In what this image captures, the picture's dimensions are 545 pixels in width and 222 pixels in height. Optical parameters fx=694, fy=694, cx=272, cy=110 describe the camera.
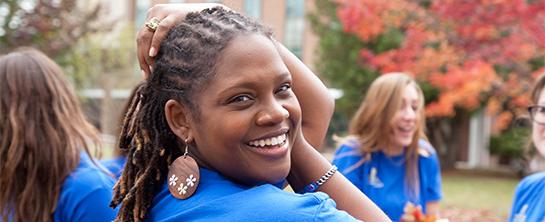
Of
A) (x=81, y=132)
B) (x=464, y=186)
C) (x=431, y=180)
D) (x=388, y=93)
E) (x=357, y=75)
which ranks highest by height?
(x=81, y=132)

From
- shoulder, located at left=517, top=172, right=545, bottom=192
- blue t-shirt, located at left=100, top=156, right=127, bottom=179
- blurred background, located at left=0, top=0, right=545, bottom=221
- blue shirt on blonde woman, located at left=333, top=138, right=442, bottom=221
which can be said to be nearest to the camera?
shoulder, located at left=517, top=172, right=545, bottom=192

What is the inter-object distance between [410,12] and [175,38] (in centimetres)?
894

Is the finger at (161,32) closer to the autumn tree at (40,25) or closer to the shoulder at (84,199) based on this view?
the shoulder at (84,199)

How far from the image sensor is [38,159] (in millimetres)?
2725

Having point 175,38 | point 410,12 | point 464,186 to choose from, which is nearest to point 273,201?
point 175,38

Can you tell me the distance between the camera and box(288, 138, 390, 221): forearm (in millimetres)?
1748

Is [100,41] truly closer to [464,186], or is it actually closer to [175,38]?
[464,186]

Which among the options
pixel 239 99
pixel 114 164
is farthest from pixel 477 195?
pixel 239 99

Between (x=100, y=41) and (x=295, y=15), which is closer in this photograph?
(x=100, y=41)

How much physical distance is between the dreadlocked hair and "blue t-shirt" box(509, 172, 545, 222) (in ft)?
6.33

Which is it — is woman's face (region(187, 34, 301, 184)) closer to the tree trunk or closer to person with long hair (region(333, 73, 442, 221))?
person with long hair (region(333, 73, 442, 221))

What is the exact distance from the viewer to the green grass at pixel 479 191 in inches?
576

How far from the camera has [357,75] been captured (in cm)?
1927

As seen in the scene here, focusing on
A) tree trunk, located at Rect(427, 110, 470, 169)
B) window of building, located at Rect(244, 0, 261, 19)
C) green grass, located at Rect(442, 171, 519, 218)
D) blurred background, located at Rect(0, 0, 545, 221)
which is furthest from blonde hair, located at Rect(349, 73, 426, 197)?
tree trunk, located at Rect(427, 110, 470, 169)
